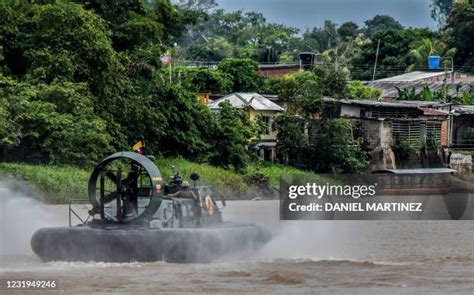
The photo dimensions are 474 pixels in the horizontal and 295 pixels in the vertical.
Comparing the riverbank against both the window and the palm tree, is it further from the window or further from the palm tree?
the palm tree

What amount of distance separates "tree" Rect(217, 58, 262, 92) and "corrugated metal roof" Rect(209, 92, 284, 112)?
5342 millimetres

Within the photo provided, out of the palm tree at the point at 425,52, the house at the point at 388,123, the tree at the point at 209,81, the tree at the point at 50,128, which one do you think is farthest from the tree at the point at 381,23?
the tree at the point at 50,128

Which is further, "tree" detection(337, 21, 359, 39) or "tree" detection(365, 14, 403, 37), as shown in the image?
"tree" detection(365, 14, 403, 37)

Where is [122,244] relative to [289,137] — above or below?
below

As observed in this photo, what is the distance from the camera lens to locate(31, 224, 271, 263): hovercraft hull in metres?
20.5

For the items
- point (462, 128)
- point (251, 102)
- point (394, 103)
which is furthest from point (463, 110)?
point (251, 102)

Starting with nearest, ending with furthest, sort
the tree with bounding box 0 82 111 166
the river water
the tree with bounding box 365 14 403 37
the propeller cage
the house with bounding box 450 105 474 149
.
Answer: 1. the river water
2. the propeller cage
3. the tree with bounding box 0 82 111 166
4. the house with bounding box 450 105 474 149
5. the tree with bounding box 365 14 403 37

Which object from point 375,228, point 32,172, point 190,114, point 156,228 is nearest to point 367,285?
point 156,228

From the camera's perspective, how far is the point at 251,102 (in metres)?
55.3

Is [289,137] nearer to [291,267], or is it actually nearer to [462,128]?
[462,128]

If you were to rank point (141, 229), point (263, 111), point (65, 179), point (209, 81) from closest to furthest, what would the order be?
1. point (141, 229)
2. point (65, 179)
3. point (263, 111)
4. point (209, 81)

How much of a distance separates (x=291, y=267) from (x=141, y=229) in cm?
300

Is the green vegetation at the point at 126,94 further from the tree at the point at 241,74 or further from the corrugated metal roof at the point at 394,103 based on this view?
the corrugated metal roof at the point at 394,103

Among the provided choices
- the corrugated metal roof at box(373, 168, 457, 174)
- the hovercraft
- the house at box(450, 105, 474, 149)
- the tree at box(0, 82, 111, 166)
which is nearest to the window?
the corrugated metal roof at box(373, 168, 457, 174)
